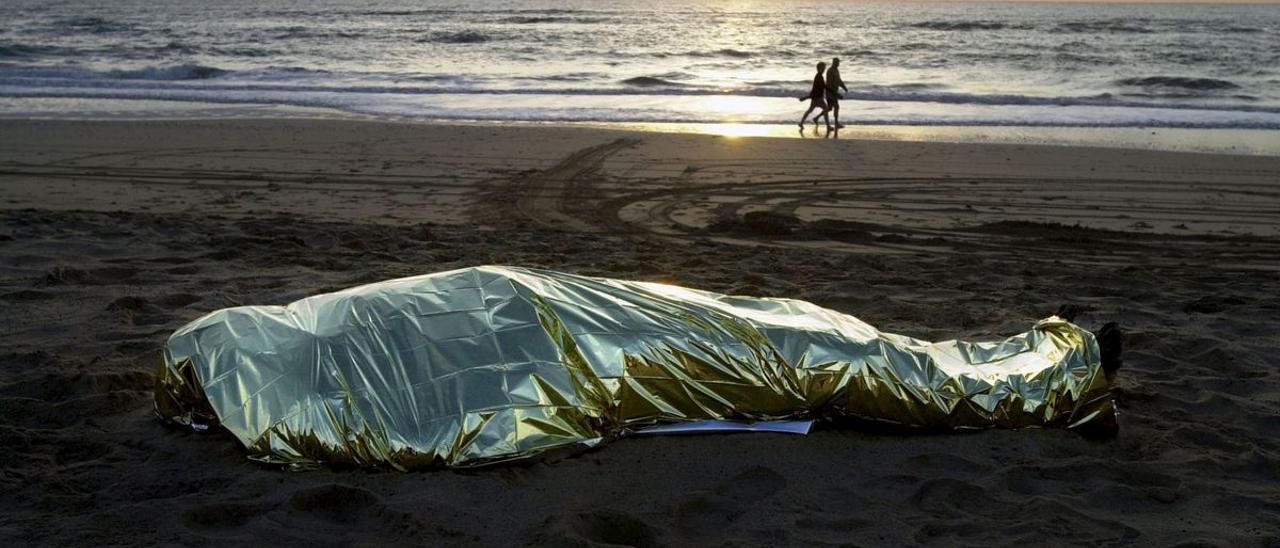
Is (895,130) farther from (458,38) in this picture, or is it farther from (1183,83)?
(458,38)

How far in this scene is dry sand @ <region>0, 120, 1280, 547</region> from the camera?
3.46m

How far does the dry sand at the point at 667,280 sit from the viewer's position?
136 inches

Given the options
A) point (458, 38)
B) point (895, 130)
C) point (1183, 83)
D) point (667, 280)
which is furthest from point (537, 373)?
point (458, 38)

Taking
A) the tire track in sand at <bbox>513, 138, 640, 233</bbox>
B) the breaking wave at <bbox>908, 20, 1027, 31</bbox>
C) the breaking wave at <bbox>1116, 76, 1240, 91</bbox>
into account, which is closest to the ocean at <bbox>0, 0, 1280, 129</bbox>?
the breaking wave at <bbox>1116, 76, 1240, 91</bbox>

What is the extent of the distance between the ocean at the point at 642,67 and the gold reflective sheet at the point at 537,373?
13.8 meters

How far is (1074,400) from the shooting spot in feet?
13.6

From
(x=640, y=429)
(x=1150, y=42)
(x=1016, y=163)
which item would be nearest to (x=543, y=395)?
(x=640, y=429)

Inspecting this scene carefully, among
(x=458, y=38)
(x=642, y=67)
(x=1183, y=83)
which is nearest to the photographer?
(x=1183, y=83)

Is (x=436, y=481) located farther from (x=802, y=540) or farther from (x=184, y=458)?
(x=802, y=540)

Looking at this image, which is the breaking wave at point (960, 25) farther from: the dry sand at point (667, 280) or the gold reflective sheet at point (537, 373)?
the gold reflective sheet at point (537, 373)

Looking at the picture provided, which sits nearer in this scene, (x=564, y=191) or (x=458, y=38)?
(x=564, y=191)

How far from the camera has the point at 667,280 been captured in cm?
699

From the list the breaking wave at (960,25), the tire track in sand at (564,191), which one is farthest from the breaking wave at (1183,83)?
the breaking wave at (960,25)

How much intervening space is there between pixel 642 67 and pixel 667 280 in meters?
23.2
